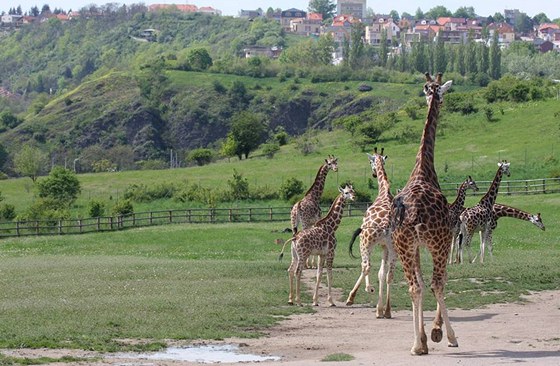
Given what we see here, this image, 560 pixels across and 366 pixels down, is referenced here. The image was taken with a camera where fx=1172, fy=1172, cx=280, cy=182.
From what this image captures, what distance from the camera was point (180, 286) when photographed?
31062 millimetres

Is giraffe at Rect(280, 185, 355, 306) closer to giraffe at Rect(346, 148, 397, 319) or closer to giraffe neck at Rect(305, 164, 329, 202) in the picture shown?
giraffe at Rect(346, 148, 397, 319)

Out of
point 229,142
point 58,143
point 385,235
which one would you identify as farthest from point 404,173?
point 58,143

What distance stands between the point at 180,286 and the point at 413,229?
1140 centimetres

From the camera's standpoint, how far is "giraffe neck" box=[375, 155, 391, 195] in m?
27.7

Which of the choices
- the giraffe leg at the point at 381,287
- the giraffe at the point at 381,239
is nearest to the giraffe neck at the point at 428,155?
the giraffe at the point at 381,239

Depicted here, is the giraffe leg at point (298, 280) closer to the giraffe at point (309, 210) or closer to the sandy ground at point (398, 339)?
the sandy ground at point (398, 339)

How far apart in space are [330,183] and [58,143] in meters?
122

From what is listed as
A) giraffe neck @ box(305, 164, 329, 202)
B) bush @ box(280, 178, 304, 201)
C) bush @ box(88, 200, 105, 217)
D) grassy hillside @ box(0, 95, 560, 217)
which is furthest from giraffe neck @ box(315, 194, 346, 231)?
bush @ box(88, 200, 105, 217)

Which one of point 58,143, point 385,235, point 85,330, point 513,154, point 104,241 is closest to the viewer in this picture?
point 85,330

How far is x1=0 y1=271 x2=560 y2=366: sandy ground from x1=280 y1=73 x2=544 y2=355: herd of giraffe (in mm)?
599

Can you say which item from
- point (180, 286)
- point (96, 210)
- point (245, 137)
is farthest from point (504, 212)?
point (245, 137)

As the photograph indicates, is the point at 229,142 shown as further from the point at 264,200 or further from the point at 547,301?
the point at 547,301

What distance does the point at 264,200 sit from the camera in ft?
242

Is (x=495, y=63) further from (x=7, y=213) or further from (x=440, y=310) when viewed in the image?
(x=440, y=310)
